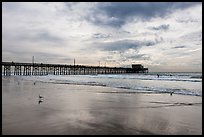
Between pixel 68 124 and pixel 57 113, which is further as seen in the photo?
pixel 57 113

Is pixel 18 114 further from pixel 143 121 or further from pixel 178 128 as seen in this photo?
pixel 178 128

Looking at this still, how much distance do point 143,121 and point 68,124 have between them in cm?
227

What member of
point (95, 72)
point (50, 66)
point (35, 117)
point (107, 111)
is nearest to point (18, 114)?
point (35, 117)

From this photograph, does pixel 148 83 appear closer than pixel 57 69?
Yes

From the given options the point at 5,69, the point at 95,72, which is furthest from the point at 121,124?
the point at 95,72

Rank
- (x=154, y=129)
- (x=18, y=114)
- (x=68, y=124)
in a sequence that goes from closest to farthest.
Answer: (x=154, y=129)
(x=68, y=124)
(x=18, y=114)

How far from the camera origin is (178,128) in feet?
20.9

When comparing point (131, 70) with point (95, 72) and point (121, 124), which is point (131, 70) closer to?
point (95, 72)

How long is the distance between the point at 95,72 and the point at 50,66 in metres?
28.6

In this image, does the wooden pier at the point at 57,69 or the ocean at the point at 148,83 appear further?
the wooden pier at the point at 57,69

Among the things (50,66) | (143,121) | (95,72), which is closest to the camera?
(143,121)

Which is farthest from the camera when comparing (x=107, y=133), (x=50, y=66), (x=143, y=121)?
(x=50, y=66)

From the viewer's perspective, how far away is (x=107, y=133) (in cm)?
576

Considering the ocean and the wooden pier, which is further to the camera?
the wooden pier
